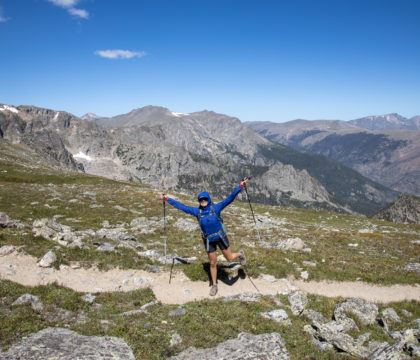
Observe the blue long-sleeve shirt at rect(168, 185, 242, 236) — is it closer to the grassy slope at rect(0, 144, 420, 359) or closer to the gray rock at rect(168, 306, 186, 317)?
the grassy slope at rect(0, 144, 420, 359)

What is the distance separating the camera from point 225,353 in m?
11.9

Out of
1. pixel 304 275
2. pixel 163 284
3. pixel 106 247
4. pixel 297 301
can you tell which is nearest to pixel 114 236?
pixel 106 247

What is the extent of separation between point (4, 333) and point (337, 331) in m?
12.3

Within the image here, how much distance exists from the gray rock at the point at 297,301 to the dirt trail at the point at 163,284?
4.97 feet

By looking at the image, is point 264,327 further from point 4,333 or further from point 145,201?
point 145,201

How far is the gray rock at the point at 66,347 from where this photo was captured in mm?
10977

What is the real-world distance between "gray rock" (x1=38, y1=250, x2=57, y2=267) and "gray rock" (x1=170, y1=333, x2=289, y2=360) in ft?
37.8

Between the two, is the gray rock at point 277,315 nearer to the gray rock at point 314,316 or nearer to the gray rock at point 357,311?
the gray rock at point 314,316

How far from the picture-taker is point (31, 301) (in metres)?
15.3

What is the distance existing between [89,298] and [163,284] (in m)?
4.34

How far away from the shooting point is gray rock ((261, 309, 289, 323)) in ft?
50.2

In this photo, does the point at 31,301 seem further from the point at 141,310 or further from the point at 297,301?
the point at 297,301

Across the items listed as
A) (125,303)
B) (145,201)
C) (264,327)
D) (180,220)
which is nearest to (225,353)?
(264,327)

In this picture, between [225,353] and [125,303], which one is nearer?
[225,353]
